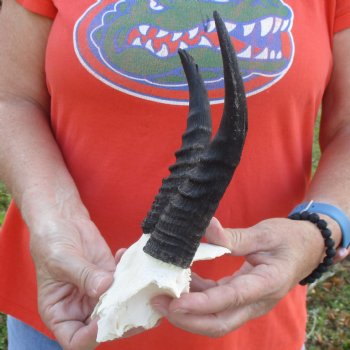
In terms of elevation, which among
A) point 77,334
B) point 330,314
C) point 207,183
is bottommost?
point 330,314

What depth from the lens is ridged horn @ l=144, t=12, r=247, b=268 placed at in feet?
2.51

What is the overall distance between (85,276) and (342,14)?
893 mm

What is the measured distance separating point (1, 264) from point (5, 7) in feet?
2.45

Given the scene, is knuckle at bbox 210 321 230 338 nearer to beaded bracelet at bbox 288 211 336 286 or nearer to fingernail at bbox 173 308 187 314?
fingernail at bbox 173 308 187 314

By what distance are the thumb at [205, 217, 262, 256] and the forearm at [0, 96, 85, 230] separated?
0.42 m

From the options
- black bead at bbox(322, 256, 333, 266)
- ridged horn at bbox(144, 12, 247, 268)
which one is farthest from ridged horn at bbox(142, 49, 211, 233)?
black bead at bbox(322, 256, 333, 266)

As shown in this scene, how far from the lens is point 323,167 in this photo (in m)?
1.49

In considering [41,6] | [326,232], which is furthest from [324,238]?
[41,6]

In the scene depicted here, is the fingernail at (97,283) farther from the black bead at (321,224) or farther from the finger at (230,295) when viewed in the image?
the black bead at (321,224)

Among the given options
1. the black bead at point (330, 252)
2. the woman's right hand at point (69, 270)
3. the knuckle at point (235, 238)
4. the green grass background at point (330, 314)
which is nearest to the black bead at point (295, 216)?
the black bead at point (330, 252)

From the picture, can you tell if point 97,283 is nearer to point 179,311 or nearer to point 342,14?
point 179,311

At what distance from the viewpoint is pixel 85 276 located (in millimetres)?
1138

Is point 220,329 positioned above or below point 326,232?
below

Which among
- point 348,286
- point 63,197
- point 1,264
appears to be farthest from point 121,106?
point 348,286
